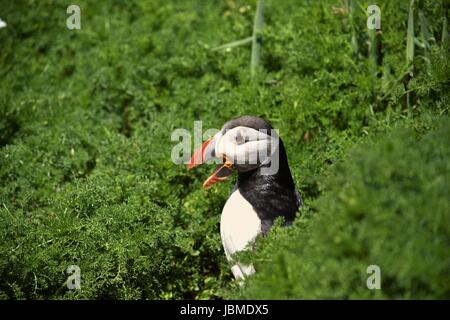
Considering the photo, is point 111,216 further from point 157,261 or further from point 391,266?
point 391,266

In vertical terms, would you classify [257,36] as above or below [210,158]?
above

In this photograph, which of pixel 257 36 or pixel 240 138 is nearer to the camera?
pixel 240 138

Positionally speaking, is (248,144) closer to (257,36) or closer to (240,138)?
(240,138)

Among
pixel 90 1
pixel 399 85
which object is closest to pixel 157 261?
pixel 399 85

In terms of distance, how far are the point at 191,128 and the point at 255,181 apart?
4.26 ft

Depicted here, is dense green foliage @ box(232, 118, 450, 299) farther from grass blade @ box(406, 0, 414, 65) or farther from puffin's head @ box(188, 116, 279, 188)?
grass blade @ box(406, 0, 414, 65)

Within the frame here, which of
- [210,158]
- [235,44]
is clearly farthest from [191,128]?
[210,158]

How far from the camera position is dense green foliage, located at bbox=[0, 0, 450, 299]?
2602mm

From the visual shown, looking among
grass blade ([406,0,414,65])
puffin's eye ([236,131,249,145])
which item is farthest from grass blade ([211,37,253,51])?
puffin's eye ([236,131,249,145])

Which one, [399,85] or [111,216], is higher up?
[399,85]

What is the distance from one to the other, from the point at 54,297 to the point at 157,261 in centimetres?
57

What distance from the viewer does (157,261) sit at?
373 centimetres

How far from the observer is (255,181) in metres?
3.52

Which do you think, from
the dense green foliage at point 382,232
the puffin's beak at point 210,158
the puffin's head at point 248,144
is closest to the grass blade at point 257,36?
the puffin's beak at point 210,158
